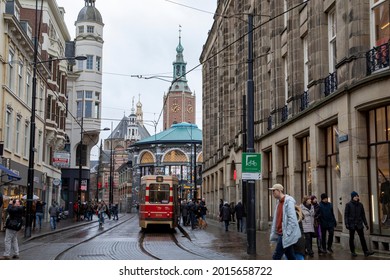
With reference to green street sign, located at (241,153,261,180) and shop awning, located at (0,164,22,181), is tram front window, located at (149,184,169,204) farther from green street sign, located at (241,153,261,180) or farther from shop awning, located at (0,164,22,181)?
green street sign, located at (241,153,261,180)

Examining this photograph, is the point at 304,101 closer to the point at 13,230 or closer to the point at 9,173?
the point at 13,230

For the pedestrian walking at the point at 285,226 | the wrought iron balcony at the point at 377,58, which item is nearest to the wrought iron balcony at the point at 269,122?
the wrought iron balcony at the point at 377,58

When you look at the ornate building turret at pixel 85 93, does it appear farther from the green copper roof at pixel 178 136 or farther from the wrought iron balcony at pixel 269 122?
the green copper roof at pixel 178 136

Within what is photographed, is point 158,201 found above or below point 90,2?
below

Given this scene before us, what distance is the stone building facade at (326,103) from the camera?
15477mm

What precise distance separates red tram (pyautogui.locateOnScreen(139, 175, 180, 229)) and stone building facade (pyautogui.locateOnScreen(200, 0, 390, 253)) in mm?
4539

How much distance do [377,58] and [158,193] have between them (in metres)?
16.6

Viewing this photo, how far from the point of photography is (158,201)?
1175 inches

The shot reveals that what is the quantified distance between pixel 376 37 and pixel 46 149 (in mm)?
31859

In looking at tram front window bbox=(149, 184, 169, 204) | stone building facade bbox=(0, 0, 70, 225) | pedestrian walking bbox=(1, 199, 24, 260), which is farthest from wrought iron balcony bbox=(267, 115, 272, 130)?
pedestrian walking bbox=(1, 199, 24, 260)

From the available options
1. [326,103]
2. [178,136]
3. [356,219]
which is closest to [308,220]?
[356,219]
